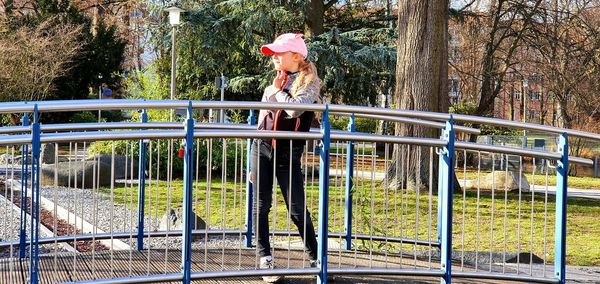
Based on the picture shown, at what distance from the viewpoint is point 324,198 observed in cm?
535

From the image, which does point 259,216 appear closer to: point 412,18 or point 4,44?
point 412,18

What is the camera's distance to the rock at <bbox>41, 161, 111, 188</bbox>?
288 inches

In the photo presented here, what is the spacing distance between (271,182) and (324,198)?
1.67 feet

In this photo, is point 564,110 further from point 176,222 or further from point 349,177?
point 349,177

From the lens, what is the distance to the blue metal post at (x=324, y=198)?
211 inches

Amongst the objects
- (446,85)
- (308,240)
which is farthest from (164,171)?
(308,240)

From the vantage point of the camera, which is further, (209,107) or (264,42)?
(264,42)

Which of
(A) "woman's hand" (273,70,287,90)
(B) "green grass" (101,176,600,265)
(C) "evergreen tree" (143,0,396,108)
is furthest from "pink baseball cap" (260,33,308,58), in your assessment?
(C) "evergreen tree" (143,0,396,108)

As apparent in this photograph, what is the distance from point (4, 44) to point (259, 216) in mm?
23193

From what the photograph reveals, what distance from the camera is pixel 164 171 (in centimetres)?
1844

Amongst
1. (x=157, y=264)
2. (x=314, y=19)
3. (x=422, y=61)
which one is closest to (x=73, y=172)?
(x=157, y=264)

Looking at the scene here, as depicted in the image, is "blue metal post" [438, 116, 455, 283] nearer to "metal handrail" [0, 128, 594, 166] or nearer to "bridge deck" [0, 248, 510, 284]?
"metal handrail" [0, 128, 594, 166]

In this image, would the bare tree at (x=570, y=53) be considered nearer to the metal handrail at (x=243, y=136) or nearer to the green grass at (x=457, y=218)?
the green grass at (x=457, y=218)

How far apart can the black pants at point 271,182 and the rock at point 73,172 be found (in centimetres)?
135
